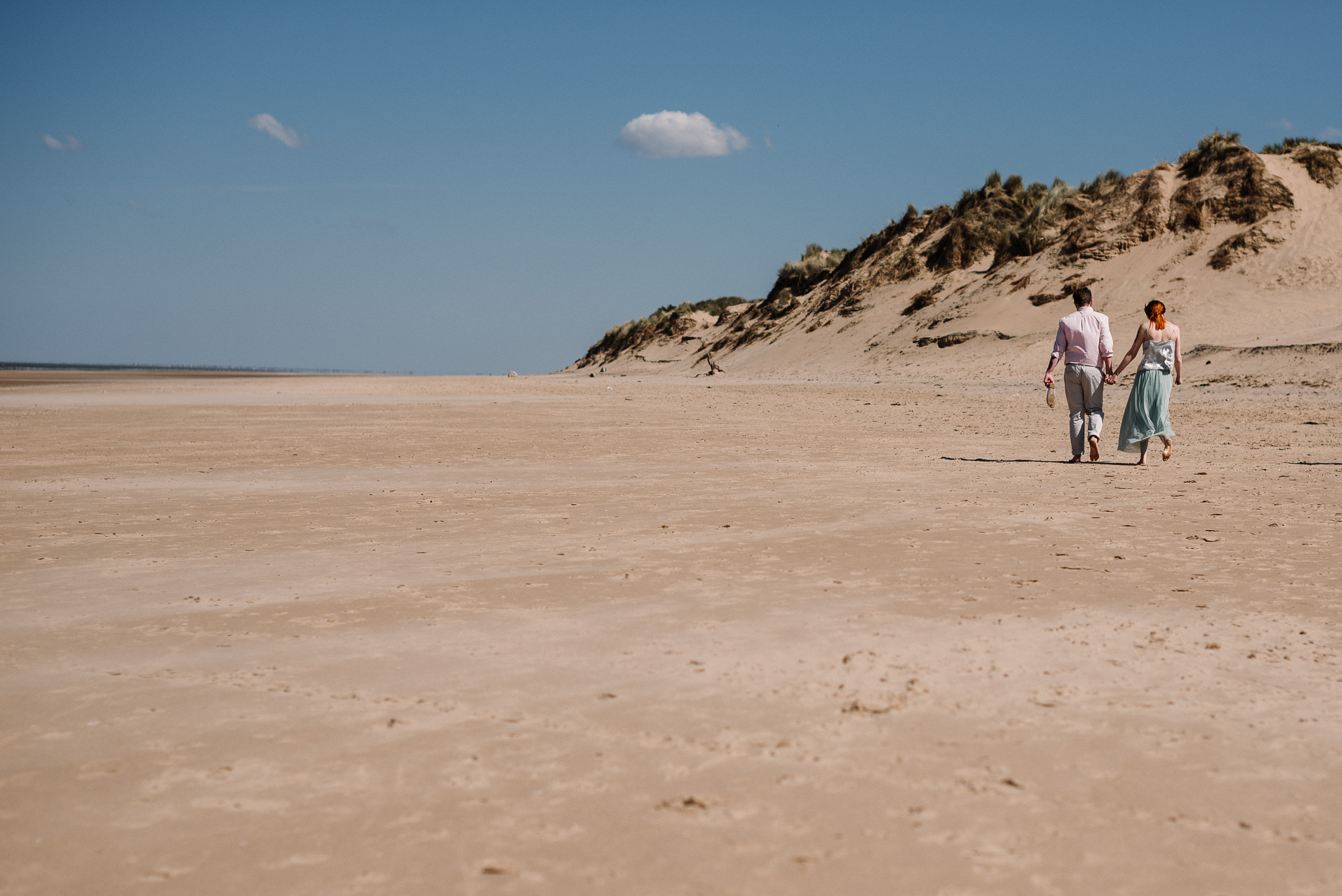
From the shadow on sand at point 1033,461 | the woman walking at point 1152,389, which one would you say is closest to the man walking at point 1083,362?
the shadow on sand at point 1033,461

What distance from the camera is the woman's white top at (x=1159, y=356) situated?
10.9 m

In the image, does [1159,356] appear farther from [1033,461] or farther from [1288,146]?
[1288,146]

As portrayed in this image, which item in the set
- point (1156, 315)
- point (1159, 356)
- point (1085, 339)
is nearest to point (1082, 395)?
point (1085, 339)

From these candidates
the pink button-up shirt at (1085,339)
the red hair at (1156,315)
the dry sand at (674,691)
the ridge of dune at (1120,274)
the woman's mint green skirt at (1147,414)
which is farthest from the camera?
the ridge of dune at (1120,274)

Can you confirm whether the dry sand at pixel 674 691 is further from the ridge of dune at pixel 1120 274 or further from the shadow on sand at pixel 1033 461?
the ridge of dune at pixel 1120 274

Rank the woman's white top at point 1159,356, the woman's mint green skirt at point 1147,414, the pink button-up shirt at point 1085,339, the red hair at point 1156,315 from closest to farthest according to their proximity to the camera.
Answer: the woman's mint green skirt at point 1147,414 < the woman's white top at point 1159,356 < the red hair at point 1156,315 < the pink button-up shirt at point 1085,339

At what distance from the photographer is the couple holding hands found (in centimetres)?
1061

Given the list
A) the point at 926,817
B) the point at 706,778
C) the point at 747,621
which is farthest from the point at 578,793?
the point at 747,621

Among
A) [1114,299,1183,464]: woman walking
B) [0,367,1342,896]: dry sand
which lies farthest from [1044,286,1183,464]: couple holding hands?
[0,367,1342,896]: dry sand

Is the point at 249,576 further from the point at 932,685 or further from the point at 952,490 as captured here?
the point at 952,490

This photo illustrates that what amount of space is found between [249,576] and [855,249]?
1999 inches

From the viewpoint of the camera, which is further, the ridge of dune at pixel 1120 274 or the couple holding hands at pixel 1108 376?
the ridge of dune at pixel 1120 274

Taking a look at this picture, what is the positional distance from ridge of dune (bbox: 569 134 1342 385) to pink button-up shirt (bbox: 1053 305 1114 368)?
459 inches

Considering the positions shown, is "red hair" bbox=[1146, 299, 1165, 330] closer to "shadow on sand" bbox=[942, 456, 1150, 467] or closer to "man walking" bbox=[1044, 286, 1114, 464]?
"man walking" bbox=[1044, 286, 1114, 464]
